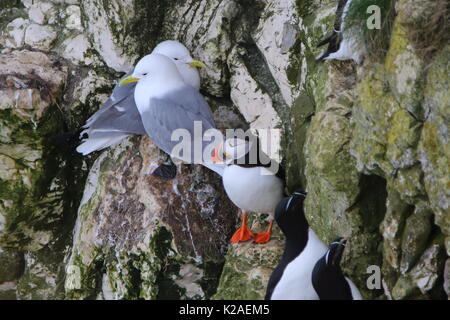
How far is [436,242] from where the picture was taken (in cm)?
355

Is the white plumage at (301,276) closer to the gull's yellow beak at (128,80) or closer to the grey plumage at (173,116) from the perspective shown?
the grey plumage at (173,116)

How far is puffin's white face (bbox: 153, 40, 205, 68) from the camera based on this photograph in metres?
5.52

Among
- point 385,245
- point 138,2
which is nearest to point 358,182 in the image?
point 385,245

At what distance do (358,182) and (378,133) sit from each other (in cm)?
40

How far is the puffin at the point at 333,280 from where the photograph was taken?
3.82 meters

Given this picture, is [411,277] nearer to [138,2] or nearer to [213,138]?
[213,138]

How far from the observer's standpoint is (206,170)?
5469 mm

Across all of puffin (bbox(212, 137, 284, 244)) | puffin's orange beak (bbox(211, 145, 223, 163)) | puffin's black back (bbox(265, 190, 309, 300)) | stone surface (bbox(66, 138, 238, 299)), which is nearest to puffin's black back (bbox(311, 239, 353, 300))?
puffin's black back (bbox(265, 190, 309, 300))

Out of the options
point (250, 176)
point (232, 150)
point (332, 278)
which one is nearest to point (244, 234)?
point (250, 176)

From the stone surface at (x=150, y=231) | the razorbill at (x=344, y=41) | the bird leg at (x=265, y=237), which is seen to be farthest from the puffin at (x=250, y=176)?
the razorbill at (x=344, y=41)

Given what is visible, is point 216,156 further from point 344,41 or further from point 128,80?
point 344,41

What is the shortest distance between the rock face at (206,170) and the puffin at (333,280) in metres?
0.16

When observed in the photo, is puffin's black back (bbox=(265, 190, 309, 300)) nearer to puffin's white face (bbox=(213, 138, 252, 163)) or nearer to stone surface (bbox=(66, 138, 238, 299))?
puffin's white face (bbox=(213, 138, 252, 163))

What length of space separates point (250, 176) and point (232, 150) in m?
0.21
